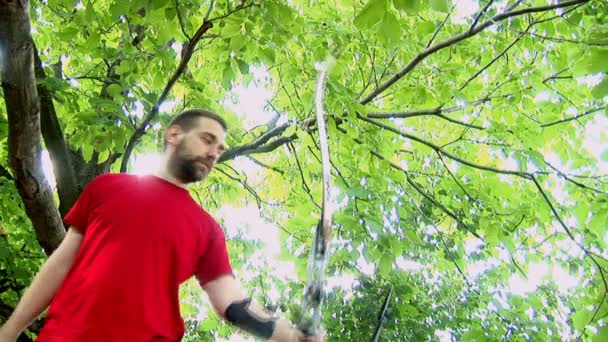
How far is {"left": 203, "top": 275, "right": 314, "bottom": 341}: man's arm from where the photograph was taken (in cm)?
125

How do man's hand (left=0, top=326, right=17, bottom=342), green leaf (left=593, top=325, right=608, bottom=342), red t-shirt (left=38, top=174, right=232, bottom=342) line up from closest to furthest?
red t-shirt (left=38, top=174, right=232, bottom=342) < man's hand (left=0, top=326, right=17, bottom=342) < green leaf (left=593, top=325, right=608, bottom=342)

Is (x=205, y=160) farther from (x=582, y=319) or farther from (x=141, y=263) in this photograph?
(x=582, y=319)

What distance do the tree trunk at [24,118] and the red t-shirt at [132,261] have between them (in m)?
0.92

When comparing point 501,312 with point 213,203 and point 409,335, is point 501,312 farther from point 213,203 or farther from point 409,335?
point 213,203

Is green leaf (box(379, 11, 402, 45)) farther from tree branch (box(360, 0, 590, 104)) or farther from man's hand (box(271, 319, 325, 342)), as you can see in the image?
tree branch (box(360, 0, 590, 104))

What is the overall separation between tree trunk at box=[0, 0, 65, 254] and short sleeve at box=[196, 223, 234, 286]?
1302mm

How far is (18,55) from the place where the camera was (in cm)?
222

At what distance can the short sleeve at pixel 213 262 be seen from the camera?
5.79 ft

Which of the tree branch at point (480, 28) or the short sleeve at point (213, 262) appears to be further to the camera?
the tree branch at point (480, 28)

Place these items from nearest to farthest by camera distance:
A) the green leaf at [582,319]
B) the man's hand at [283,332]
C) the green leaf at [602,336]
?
the man's hand at [283,332], the green leaf at [602,336], the green leaf at [582,319]

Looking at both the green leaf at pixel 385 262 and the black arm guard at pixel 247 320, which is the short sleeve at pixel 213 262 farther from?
the green leaf at pixel 385 262

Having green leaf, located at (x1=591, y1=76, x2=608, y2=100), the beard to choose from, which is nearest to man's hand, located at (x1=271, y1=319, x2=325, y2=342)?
the beard

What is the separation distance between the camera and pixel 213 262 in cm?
178

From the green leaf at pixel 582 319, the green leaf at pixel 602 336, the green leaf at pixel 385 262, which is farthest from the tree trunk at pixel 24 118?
the green leaf at pixel 582 319
